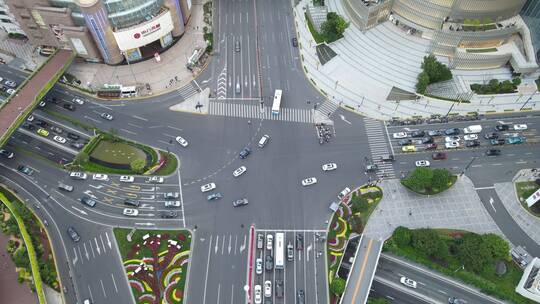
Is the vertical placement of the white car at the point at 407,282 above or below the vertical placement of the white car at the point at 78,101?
below

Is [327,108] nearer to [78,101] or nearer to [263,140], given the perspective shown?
[263,140]

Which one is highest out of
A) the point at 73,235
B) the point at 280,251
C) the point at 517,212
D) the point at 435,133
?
the point at 435,133

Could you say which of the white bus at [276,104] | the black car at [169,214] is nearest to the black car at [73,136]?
the black car at [169,214]

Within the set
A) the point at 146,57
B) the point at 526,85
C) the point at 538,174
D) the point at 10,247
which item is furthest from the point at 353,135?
the point at 10,247

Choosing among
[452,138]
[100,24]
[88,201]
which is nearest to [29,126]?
[88,201]

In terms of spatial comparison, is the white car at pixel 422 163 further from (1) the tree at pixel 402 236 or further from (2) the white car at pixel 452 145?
(1) the tree at pixel 402 236

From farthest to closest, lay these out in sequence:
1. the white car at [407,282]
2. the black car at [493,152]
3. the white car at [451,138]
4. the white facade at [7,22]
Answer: the white facade at [7,22]
the white car at [451,138]
the black car at [493,152]
the white car at [407,282]

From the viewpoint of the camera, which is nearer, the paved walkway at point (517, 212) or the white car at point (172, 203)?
the paved walkway at point (517, 212)
